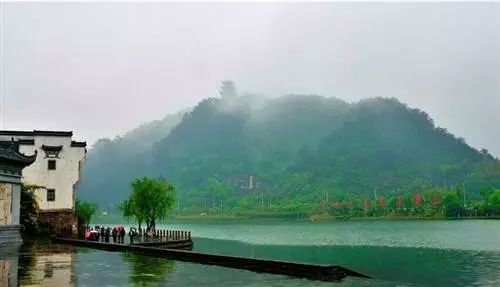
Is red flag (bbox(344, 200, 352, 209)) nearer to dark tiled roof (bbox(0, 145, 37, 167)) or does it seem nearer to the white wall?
the white wall

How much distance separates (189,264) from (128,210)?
41635 millimetres

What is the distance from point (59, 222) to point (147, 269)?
3149 centimetres

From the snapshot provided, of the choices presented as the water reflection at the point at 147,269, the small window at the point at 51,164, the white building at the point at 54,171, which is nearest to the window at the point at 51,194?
the white building at the point at 54,171

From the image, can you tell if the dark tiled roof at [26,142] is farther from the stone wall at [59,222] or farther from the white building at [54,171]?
the stone wall at [59,222]

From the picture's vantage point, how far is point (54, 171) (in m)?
49.9

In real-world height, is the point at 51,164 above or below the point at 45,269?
above

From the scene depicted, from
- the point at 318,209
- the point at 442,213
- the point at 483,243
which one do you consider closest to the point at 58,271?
the point at 483,243

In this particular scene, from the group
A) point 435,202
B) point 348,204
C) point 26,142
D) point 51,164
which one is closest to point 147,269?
point 51,164

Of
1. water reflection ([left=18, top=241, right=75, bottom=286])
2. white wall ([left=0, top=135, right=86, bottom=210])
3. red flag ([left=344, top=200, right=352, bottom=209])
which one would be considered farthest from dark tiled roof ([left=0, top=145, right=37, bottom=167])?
red flag ([left=344, top=200, right=352, bottom=209])

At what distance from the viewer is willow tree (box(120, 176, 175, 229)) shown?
62156 mm

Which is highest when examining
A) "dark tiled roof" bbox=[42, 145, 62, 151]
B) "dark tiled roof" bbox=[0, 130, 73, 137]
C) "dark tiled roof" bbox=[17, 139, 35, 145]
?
"dark tiled roof" bbox=[0, 130, 73, 137]

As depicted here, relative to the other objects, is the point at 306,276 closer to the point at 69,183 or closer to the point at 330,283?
the point at 330,283

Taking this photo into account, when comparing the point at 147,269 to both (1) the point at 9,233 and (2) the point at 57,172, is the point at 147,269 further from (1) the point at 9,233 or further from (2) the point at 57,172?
(2) the point at 57,172

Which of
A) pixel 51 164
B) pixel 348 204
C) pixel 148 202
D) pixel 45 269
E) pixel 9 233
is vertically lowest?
pixel 45 269
